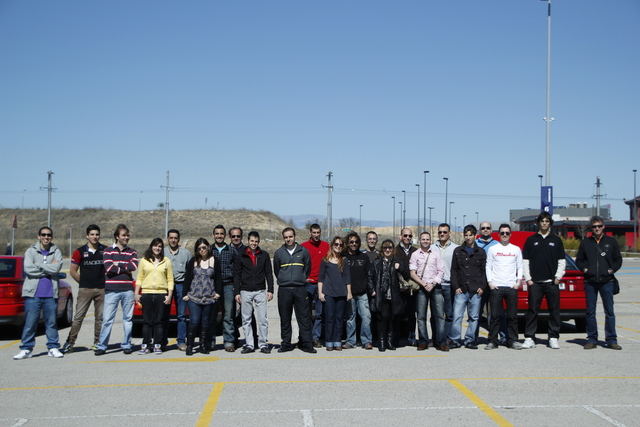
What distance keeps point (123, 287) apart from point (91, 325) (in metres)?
4.50

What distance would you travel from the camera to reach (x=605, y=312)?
10883 millimetres

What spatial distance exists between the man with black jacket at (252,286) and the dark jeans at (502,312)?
340 centimetres

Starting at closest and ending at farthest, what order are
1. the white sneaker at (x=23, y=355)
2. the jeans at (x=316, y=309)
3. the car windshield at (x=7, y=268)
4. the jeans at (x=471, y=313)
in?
the white sneaker at (x=23, y=355)
the jeans at (x=471, y=313)
the jeans at (x=316, y=309)
the car windshield at (x=7, y=268)

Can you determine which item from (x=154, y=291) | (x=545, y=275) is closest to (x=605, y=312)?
(x=545, y=275)

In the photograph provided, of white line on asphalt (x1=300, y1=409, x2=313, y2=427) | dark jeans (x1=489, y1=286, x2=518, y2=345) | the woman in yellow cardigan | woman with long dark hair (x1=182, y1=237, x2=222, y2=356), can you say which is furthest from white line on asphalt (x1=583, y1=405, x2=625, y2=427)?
the woman in yellow cardigan

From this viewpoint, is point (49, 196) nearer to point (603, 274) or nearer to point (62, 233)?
point (62, 233)

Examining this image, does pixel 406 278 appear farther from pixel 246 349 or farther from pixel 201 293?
pixel 201 293

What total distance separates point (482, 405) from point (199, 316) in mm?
4974

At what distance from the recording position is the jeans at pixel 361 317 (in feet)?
36.1

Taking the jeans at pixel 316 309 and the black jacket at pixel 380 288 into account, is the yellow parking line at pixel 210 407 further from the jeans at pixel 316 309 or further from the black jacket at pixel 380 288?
the black jacket at pixel 380 288

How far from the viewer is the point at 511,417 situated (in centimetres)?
657

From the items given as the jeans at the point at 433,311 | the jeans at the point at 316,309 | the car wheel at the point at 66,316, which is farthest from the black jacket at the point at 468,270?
the car wheel at the point at 66,316

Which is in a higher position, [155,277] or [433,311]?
[155,277]

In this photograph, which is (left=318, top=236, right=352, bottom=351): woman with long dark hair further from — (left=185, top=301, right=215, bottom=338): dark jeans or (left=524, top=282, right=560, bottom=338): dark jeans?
(left=524, top=282, right=560, bottom=338): dark jeans
